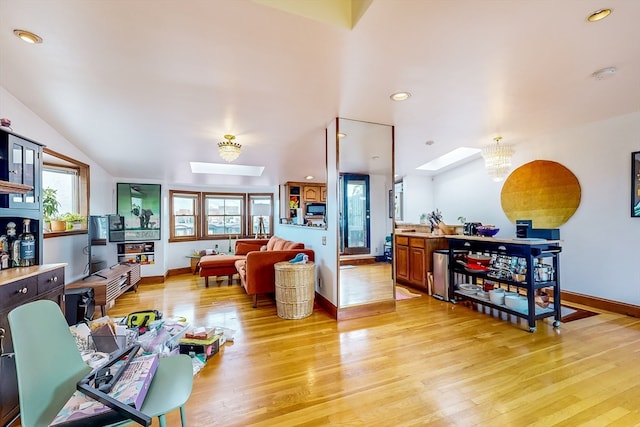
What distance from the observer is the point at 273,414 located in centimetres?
174

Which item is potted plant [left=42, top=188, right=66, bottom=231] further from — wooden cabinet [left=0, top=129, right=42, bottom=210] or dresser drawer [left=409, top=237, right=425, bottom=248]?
dresser drawer [left=409, top=237, right=425, bottom=248]

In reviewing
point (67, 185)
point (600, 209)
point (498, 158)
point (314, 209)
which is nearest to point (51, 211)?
point (67, 185)

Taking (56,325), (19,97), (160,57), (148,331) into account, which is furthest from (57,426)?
(19,97)

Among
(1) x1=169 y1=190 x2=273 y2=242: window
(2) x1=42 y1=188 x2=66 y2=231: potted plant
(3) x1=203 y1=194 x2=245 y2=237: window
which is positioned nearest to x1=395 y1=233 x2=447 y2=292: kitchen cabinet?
(1) x1=169 y1=190 x2=273 y2=242: window

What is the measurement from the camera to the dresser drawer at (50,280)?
2.05m

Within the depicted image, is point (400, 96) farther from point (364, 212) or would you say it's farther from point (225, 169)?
point (225, 169)

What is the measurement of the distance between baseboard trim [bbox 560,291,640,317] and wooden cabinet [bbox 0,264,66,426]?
19.3 ft

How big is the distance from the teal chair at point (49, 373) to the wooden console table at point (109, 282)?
8.34 feet

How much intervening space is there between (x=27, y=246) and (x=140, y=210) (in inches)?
128

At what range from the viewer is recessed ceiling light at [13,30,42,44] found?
1.89 meters

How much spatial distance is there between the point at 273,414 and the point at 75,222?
13.5 ft

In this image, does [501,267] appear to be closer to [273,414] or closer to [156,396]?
[273,414]

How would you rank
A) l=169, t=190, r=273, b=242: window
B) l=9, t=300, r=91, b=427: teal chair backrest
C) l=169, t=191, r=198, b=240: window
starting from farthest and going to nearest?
l=169, t=190, r=273, b=242: window
l=169, t=191, r=198, b=240: window
l=9, t=300, r=91, b=427: teal chair backrest

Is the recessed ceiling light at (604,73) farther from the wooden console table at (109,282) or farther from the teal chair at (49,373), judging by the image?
the wooden console table at (109,282)
